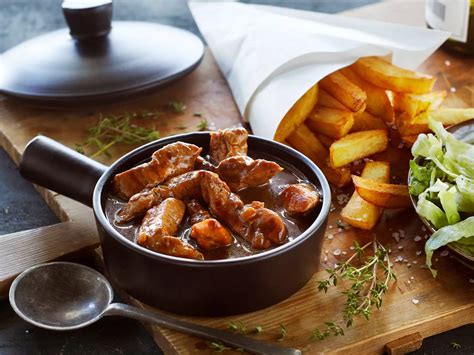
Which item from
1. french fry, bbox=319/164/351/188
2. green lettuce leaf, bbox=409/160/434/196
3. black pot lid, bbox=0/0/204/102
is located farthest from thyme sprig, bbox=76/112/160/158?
green lettuce leaf, bbox=409/160/434/196

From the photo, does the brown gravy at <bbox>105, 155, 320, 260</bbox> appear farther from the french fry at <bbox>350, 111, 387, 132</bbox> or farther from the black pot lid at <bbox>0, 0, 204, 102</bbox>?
the black pot lid at <bbox>0, 0, 204, 102</bbox>

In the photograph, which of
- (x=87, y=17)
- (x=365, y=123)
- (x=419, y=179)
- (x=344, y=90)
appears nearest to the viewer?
(x=419, y=179)

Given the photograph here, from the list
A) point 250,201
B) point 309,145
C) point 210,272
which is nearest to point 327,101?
point 309,145

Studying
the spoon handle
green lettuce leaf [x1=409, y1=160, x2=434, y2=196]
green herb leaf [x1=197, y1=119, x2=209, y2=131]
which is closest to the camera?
the spoon handle

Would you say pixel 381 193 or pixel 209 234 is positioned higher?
pixel 209 234

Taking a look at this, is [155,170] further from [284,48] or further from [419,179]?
[284,48]

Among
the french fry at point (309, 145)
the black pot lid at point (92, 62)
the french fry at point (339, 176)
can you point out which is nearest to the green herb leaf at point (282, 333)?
the french fry at point (339, 176)
